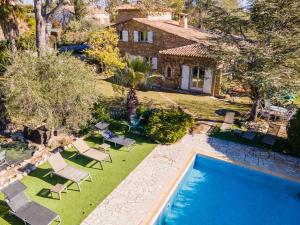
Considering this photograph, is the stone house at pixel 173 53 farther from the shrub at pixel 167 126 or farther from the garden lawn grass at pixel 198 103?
the shrub at pixel 167 126

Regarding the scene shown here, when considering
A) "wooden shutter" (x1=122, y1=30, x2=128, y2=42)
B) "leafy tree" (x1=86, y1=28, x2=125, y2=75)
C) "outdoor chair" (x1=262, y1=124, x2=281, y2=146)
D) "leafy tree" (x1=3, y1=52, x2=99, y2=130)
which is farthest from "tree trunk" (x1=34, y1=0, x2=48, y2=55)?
"outdoor chair" (x1=262, y1=124, x2=281, y2=146)

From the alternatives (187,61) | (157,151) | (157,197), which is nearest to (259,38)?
(187,61)

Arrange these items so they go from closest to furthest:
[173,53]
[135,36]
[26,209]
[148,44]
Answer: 1. [26,209]
2. [173,53]
3. [148,44]
4. [135,36]

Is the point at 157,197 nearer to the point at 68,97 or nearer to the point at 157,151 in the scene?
the point at 157,151

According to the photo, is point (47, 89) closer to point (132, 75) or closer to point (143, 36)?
point (132, 75)

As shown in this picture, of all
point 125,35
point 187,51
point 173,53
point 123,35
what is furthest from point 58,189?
point 123,35

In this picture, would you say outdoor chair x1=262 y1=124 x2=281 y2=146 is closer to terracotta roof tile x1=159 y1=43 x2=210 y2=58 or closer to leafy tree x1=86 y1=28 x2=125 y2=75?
terracotta roof tile x1=159 y1=43 x2=210 y2=58
